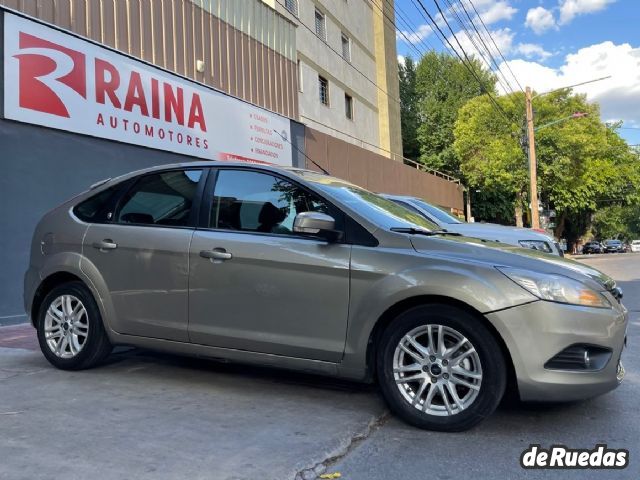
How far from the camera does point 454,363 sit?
3.53 m

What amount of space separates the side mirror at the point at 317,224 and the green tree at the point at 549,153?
29.3m

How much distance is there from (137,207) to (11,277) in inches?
155

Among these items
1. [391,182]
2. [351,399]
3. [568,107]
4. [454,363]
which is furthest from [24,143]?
[568,107]

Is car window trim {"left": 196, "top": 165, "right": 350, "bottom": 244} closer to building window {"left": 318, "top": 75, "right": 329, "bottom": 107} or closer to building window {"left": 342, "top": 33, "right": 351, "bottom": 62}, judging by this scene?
building window {"left": 318, "top": 75, "right": 329, "bottom": 107}

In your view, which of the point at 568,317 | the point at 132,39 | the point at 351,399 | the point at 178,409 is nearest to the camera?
the point at 568,317

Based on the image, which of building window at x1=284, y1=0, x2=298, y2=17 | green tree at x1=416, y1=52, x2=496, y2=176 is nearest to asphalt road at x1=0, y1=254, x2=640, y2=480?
building window at x1=284, y1=0, x2=298, y2=17

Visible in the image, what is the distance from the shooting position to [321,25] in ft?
72.5

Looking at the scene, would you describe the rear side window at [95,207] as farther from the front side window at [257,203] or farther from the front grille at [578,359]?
the front grille at [578,359]

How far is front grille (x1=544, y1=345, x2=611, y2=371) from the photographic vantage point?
3.39 metres

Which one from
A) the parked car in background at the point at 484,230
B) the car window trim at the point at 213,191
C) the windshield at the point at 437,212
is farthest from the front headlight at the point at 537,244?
the car window trim at the point at 213,191

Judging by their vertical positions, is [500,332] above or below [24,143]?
below

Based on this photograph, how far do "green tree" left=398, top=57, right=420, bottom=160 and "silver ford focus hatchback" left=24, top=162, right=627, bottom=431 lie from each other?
37794mm

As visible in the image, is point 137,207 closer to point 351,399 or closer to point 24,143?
point 351,399

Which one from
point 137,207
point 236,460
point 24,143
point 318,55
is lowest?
point 236,460
